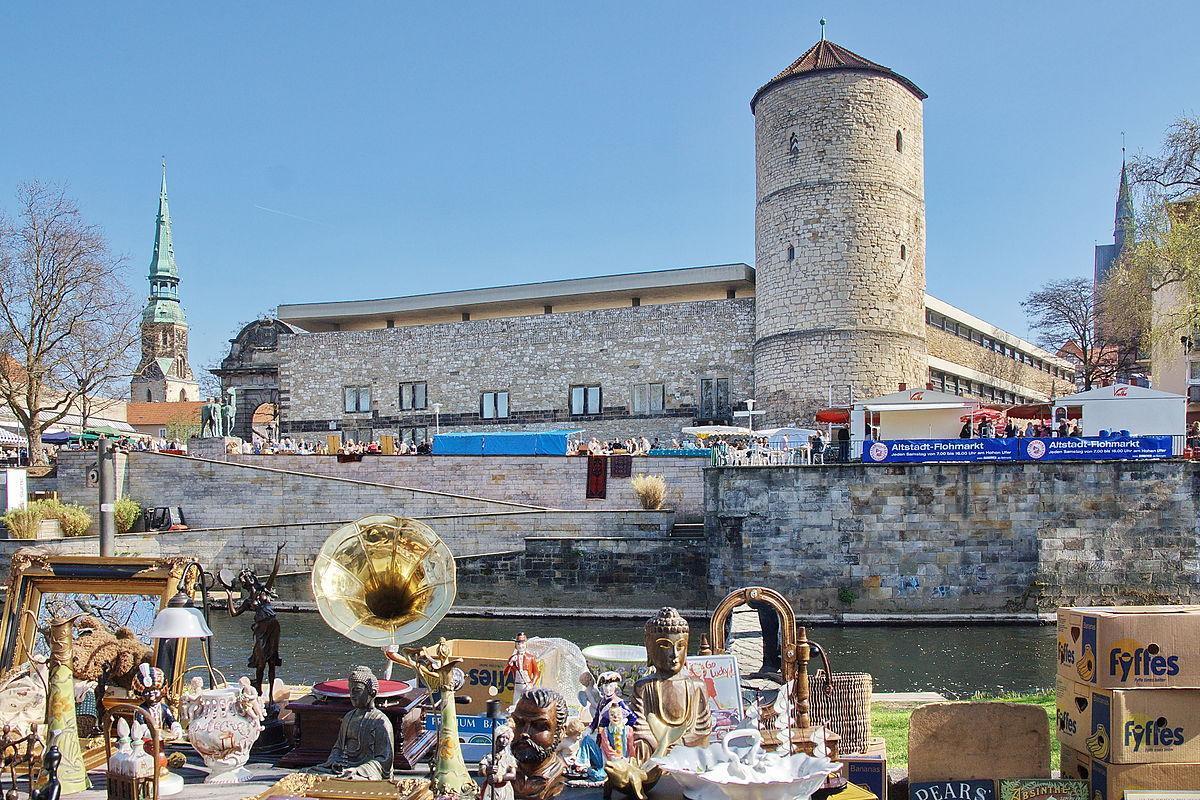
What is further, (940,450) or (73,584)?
(940,450)

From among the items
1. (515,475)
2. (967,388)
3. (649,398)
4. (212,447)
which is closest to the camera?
(515,475)

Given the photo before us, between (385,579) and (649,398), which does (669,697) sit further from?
(649,398)

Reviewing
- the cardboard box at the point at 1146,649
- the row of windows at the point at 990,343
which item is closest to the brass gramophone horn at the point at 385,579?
the cardboard box at the point at 1146,649

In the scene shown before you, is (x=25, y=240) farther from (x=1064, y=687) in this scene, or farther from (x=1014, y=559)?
(x=1064, y=687)

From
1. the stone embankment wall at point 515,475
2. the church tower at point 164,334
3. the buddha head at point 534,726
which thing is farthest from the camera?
the church tower at point 164,334

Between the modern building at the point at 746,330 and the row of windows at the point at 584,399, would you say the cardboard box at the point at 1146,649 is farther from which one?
the row of windows at the point at 584,399

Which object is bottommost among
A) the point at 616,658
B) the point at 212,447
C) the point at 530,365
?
the point at 616,658

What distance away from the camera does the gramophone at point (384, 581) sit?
7262 millimetres

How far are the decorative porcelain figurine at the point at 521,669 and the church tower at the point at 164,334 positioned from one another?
281ft

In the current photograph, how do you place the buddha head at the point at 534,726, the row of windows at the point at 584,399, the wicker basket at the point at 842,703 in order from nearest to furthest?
the buddha head at the point at 534,726 → the wicker basket at the point at 842,703 → the row of windows at the point at 584,399

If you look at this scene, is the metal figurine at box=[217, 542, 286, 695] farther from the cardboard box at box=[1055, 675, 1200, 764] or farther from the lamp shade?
the cardboard box at box=[1055, 675, 1200, 764]

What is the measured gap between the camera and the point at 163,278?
3593 inches

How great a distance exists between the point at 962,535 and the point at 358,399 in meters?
26.9

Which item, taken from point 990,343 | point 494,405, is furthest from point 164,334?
point 990,343
